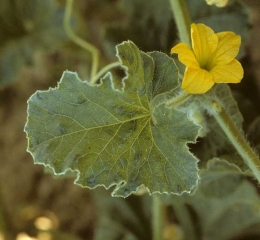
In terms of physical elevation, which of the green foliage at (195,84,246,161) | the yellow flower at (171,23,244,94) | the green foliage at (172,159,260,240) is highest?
the yellow flower at (171,23,244,94)

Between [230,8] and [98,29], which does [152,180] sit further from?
[98,29]

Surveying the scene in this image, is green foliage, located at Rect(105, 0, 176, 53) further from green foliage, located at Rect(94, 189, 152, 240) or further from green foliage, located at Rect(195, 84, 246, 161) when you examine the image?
green foliage, located at Rect(94, 189, 152, 240)

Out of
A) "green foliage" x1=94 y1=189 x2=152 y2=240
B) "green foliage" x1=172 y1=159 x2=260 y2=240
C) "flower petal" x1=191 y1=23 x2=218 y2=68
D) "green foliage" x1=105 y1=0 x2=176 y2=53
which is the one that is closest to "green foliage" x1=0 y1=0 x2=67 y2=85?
"green foliage" x1=105 y1=0 x2=176 y2=53

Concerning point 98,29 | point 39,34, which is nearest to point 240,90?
point 39,34

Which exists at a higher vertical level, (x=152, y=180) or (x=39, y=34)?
(x=39, y=34)

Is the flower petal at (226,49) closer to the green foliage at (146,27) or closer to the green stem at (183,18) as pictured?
the green stem at (183,18)

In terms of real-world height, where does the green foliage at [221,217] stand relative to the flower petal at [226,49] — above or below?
below

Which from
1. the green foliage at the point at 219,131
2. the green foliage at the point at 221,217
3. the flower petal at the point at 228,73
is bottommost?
the green foliage at the point at 221,217

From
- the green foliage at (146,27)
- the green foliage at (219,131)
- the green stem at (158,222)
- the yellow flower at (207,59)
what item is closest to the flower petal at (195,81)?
the yellow flower at (207,59)
